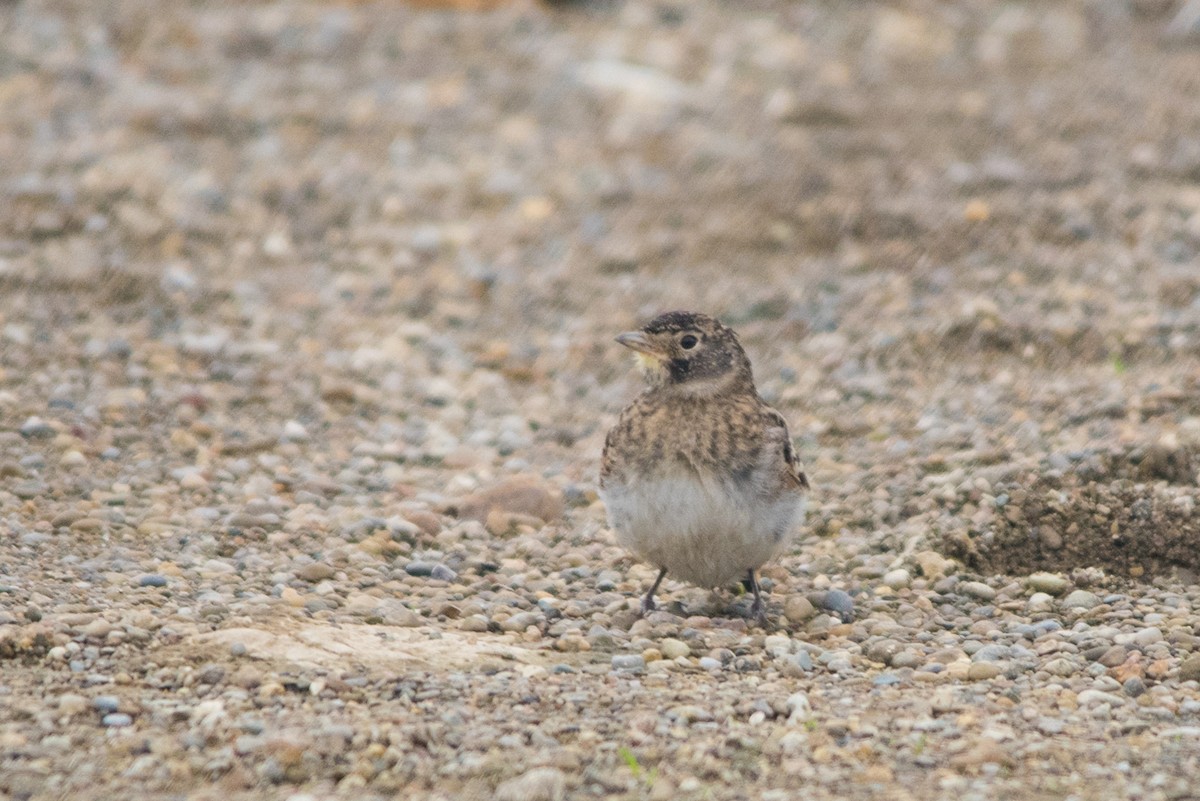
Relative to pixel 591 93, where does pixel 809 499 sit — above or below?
below

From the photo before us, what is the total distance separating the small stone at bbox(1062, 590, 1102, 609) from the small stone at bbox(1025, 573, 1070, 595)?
0.34ft

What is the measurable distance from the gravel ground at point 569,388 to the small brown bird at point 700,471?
12.9 inches

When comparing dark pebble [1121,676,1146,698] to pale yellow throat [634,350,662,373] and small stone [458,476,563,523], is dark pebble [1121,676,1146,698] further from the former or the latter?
small stone [458,476,563,523]

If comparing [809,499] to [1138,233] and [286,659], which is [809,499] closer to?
[286,659]

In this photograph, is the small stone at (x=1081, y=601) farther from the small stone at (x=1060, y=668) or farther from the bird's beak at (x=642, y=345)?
the bird's beak at (x=642, y=345)

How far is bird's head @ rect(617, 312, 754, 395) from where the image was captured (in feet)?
22.3

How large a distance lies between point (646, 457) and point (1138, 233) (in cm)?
568

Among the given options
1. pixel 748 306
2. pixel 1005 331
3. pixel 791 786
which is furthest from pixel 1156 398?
pixel 791 786

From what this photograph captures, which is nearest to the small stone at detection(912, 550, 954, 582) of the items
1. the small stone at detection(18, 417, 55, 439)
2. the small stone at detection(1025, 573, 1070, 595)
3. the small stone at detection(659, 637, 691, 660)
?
the small stone at detection(1025, 573, 1070, 595)

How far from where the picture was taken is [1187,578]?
6.95 meters

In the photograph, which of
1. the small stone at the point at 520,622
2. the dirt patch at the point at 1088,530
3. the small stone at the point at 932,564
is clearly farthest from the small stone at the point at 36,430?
the dirt patch at the point at 1088,530

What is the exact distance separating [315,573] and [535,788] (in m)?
2.29

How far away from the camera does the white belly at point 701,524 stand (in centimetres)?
629

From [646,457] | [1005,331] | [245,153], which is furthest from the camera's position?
[245,153]
